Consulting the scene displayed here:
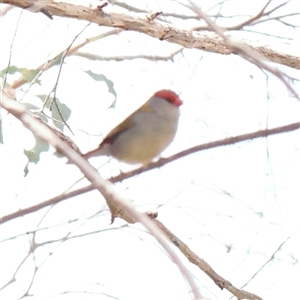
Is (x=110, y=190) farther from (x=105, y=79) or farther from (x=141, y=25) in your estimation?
(x=105, y=79)

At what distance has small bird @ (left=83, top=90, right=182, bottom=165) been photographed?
1.54 m

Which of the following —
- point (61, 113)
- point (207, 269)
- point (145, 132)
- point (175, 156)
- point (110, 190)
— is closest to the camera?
point (110, 190)

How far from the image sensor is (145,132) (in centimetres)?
160

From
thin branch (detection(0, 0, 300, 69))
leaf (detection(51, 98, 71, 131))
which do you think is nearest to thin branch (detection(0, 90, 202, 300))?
thin branch (detection(0, 0, 300, 69))

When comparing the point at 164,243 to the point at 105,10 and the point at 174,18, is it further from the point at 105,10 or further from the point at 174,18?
the point at 174,18

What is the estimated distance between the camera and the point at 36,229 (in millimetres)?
1500

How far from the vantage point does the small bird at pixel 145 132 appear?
1.54 meters

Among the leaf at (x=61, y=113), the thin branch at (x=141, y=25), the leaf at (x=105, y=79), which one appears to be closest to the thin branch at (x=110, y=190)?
the thin branch at (x=141, y=25)

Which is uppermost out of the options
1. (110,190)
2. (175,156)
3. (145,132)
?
(145,132)

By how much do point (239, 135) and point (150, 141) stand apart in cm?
27

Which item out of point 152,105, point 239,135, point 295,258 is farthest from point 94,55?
point 295,258

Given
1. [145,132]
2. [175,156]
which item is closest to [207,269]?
[175,156]

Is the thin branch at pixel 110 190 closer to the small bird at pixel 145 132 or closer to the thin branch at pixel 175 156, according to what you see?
the thin branch at pixel 175 156

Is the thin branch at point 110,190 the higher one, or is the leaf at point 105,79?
the leaf at point 105,79
